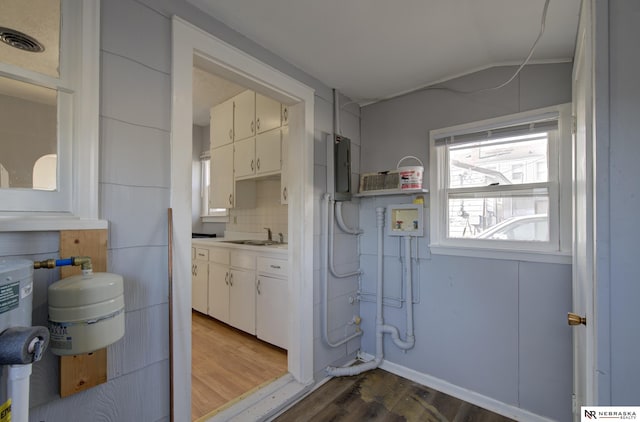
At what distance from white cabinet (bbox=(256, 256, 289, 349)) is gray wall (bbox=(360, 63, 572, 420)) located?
2.38 ft

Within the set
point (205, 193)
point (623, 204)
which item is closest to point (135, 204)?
point (623, 204)

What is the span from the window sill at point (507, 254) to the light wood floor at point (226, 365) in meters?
1.61

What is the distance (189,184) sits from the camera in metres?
1.45

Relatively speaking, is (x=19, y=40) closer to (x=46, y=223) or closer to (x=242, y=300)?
(x=46, y=223)

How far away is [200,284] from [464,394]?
288 centimetres

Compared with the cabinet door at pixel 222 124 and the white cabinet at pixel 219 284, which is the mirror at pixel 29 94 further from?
the cabinet door at pixel 222 124


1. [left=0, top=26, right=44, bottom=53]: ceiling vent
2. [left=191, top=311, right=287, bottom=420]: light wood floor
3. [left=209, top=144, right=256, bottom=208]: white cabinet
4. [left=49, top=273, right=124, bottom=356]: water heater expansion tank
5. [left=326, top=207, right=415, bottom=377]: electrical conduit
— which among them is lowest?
[left=191, top=311, right=287, bottom=420]: light wood floor

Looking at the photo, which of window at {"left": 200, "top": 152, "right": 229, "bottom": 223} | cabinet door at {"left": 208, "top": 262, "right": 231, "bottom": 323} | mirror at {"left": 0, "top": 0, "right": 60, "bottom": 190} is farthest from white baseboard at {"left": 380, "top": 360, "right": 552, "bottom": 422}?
window at {"left": 200, "top": 152, "right": 229, "bottom": 223}

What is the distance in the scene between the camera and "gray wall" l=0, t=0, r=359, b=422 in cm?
118

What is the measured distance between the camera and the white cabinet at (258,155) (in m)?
2.76

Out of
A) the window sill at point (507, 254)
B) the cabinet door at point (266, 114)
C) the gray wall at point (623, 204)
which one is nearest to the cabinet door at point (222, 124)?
the cabinet door at point (266, 114)

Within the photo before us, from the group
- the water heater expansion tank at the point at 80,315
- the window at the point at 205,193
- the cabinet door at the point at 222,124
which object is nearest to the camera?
the water heater expansion tank at the point at 80,315

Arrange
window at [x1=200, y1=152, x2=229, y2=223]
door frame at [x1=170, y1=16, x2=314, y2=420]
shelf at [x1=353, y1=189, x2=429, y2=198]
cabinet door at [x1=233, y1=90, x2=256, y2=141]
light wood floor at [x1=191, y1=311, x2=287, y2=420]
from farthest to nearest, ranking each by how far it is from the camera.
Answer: window at [x1=200, y1=152, x2=229, y2=223] < cabinet door at [x1=233, y1=90, x2=256, y2=141] < shelf at [x1=353, y1=189, x2=429, y2=198] < light wood floor at [x1=191, y1=311, x2=287, y2=420] < door frame at [x1=170, y1=16, x2=314, y2=420]

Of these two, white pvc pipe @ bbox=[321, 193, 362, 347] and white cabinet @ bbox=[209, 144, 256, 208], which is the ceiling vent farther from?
white cabinet @ bbox=[209, 144, 256, 208]
